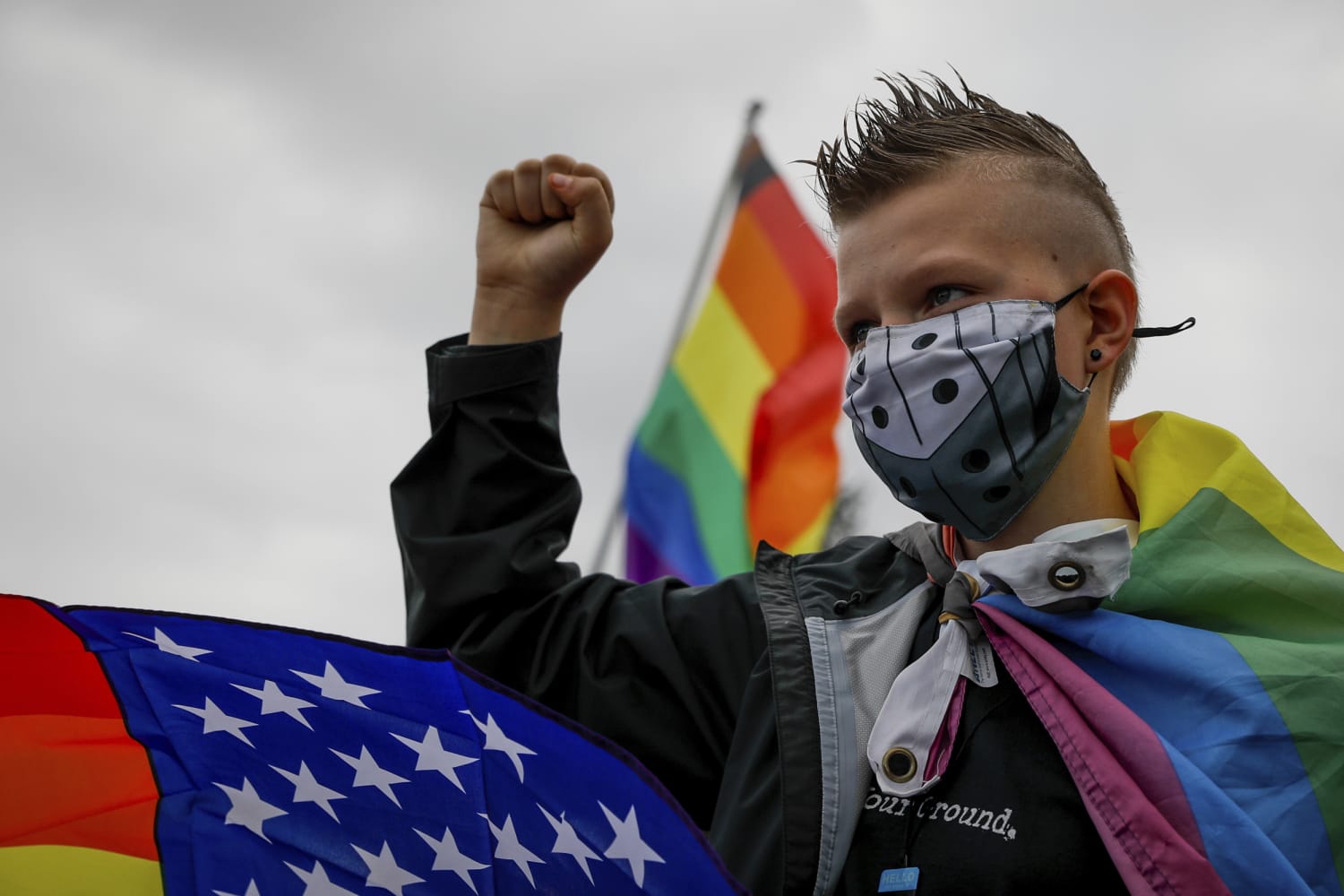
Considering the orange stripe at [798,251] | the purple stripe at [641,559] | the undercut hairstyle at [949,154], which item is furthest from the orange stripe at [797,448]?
the undercut hairstyle at [949,154]

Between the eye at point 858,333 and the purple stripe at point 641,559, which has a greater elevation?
the eye at point 858,333

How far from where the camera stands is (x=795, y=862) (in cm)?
208

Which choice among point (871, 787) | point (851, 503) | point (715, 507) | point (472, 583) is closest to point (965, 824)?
point (871, 787)

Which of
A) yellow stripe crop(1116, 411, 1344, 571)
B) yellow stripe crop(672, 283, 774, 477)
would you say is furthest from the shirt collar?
yellow stripe crop(672, 283, 774, 477)

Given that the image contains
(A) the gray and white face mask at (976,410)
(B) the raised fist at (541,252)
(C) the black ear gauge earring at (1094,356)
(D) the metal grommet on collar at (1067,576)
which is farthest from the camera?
(B) the raised fist at (541,252)

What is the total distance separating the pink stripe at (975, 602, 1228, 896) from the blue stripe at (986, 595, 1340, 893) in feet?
0.10

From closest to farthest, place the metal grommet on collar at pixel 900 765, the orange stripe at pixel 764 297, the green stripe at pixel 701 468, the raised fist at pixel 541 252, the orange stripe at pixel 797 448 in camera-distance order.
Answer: the metal grommet on collar at pixel 900 765
the raised fist at pixel 541 252
the green stripe at pixel 701 468
the orange stripe at pixel 797 448
the orange stripe at pixel 764 297

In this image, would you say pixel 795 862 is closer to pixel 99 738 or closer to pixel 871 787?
pixel 871 787

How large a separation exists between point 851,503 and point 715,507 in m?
15.4

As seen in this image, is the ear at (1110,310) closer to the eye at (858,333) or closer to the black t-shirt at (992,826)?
the eye at (858,333)

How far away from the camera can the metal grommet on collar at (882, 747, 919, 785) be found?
6.90 feet

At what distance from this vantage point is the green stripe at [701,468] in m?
7.38

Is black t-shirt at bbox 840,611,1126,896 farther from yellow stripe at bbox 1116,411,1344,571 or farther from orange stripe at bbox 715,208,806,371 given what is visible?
orange stripe at bbox 715,208,806,371

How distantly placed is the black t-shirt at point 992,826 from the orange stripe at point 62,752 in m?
1.04
